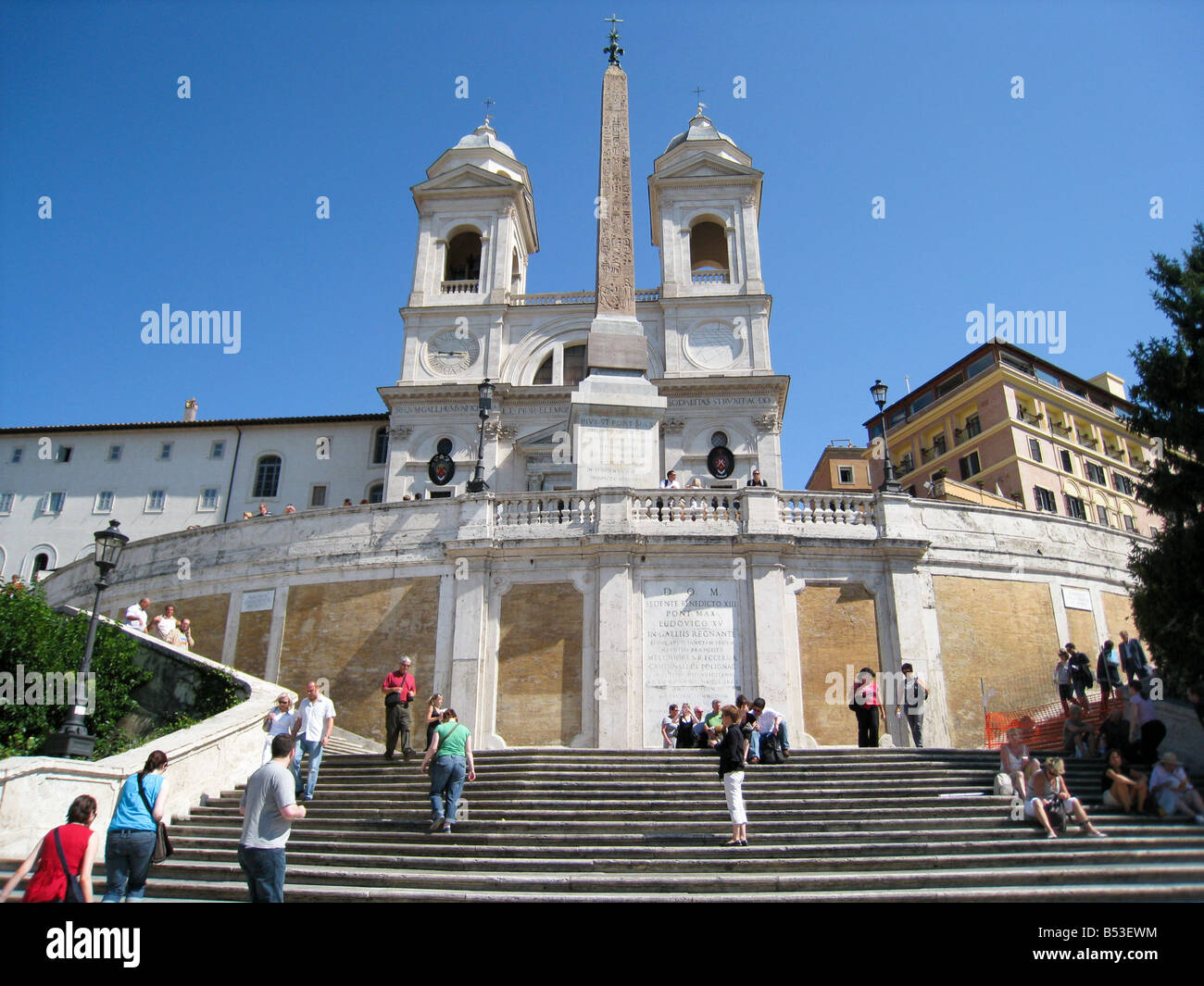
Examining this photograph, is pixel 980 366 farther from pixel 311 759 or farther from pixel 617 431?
pixel 311 759

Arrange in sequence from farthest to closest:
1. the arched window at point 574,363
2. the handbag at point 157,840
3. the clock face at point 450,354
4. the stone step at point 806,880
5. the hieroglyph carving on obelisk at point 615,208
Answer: the arched window at point 574,363 < the clock face at point 450,354 < the hieroglyph carving on obelisk at point 615,208 < the stone step at point 806,880 < the handbag at point 157,840

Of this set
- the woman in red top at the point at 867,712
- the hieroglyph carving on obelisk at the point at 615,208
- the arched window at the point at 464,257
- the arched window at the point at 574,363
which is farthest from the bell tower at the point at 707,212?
the woman in red top at the point at 867,712

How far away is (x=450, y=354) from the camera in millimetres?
36562

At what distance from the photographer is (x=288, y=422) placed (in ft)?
131

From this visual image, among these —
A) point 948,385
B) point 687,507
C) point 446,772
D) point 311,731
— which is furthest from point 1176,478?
point 948,385

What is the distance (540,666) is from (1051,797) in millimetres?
9977

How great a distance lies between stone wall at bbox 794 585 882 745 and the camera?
54.5ft

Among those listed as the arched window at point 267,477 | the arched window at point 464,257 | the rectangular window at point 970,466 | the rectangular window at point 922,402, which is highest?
the arched window at point 464,257

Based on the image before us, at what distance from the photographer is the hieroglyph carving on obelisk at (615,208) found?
2266cm

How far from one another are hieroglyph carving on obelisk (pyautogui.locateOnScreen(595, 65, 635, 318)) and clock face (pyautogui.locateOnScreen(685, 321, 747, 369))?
39.5 feet

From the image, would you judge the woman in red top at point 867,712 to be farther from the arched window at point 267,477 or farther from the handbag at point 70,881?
the arched window at point 267,477

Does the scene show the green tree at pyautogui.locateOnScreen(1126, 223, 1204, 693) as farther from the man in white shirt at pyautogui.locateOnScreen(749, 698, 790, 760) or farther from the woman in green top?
the woman in green top

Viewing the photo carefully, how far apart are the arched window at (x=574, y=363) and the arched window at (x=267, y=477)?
14.1 metres
